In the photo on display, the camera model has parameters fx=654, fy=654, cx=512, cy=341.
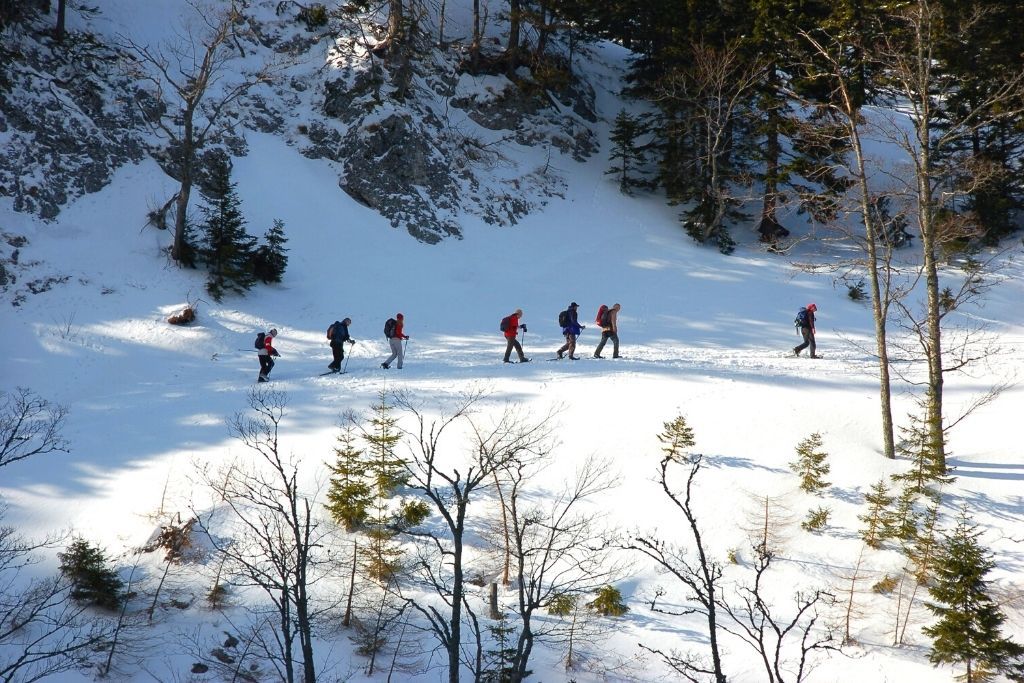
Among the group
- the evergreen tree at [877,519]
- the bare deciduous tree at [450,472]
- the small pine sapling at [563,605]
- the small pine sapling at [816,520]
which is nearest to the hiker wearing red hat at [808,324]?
the evergreen tree at [877,519]

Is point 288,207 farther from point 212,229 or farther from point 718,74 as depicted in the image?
point 718,74

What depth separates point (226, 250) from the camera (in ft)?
71.1

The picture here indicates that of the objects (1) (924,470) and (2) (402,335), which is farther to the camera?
(2) (402,335)

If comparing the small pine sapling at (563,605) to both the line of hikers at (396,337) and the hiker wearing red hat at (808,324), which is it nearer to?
the line of hikers at (396,337)

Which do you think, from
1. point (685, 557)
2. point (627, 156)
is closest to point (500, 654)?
point (685, 557)

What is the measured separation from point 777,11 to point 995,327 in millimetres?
15687

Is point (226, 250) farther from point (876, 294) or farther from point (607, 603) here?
point (876, 294)

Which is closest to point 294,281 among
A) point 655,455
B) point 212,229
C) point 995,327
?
point 212,229

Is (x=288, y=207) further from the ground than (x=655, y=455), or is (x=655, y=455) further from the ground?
(x=288, y=207)

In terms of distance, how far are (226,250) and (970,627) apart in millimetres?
21379

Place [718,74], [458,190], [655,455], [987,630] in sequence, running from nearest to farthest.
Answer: [987,630] < [655,455] < [718,74] < [458,190]

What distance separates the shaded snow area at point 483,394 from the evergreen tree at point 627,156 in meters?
3.33

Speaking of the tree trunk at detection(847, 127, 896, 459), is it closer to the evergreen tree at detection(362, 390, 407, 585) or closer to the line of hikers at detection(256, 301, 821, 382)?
the line of hikers at detection(256, 301, 821, 382)

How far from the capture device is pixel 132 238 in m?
22.8
